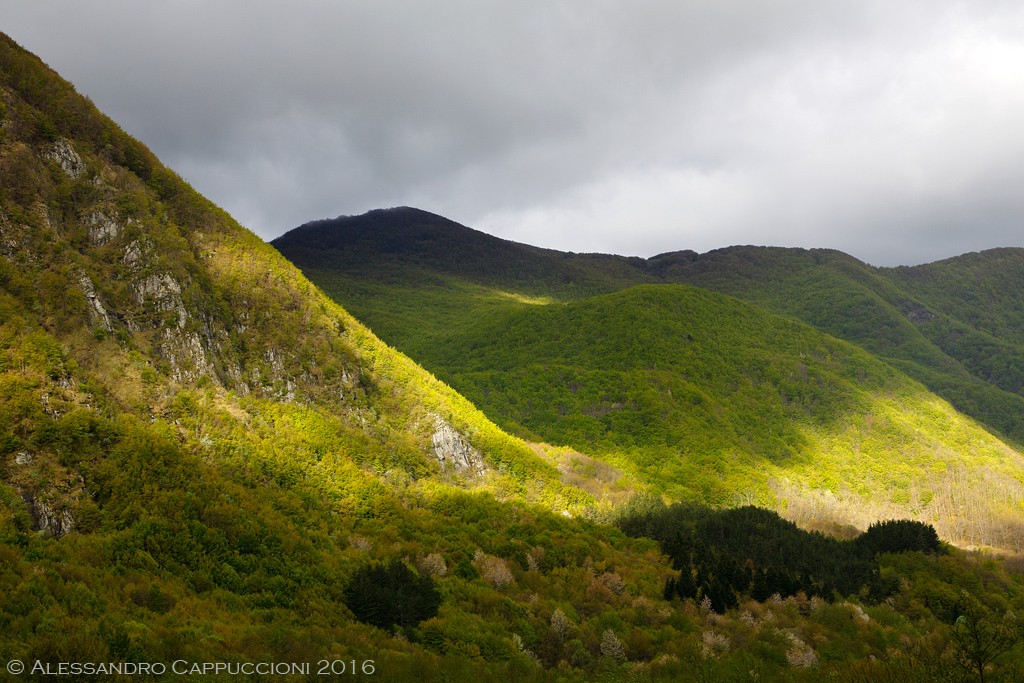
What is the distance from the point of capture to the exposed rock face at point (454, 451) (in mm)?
32688

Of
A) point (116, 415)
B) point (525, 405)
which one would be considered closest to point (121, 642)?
point (116, 415)

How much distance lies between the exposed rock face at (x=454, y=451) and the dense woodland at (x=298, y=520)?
43 cm

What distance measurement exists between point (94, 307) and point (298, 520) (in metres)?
12.9

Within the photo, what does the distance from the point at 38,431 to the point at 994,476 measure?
100 metres

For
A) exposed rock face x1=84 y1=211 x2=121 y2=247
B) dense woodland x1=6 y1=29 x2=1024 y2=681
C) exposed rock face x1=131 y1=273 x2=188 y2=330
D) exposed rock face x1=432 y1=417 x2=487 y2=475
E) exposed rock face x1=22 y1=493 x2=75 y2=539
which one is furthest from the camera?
exposed rock face x1=432 y1=417 x2=487 y2=475

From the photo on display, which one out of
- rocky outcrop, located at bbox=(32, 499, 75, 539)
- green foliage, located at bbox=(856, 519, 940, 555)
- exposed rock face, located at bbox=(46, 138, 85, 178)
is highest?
exposed rock face, located at bbox=(46, 138, 85, 178)

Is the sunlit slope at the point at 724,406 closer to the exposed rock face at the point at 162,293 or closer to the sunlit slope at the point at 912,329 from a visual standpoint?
the exposed rock face at the point at 162,293

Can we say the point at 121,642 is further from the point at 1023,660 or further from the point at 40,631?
the point at 1023,660

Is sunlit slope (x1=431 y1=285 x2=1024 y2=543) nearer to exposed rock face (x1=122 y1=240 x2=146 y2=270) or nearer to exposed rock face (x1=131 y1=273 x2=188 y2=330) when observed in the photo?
exposed rock face (x1=131 y1=273 x2=188 y2=330)

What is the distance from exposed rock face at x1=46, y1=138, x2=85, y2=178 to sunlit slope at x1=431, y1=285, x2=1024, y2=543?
45537 millimetres

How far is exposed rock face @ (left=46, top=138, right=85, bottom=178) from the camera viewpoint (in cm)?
2691

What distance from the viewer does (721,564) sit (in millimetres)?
27422

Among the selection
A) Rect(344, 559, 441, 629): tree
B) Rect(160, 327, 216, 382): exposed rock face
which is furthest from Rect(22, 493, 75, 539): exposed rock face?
Rect(160, 327, 216, 382): exposed rock face

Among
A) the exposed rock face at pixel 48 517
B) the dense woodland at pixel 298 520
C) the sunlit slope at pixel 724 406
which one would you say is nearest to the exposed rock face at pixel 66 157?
the dense woodland at pixel 298 520
